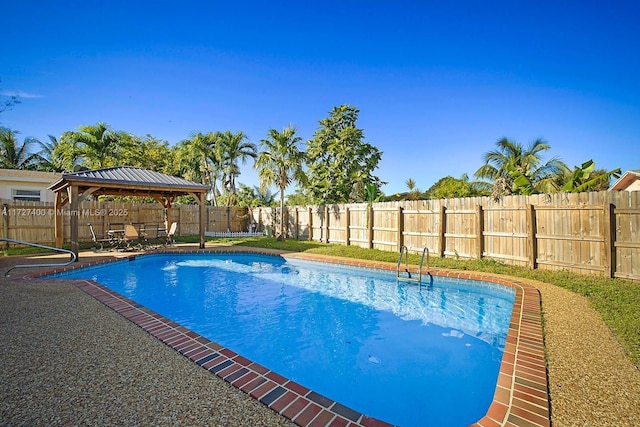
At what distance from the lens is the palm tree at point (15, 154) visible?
2483cm

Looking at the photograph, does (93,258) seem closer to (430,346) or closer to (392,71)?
(430,346)

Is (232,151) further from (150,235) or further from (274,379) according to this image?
(274,379)

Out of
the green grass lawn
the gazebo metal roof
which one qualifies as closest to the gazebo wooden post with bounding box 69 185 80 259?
the gazebo metal roof

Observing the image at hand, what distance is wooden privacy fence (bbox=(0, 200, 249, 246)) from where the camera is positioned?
12.3 metres

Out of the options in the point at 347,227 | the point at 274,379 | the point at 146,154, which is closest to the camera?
the point at 274,379

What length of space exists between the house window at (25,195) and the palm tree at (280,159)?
14316 millimetres

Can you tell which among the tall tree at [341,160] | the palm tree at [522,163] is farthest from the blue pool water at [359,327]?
the palm tree at [522,163]

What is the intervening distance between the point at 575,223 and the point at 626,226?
0.87 metres

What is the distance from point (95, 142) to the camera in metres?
17.6

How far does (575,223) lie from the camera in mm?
7109

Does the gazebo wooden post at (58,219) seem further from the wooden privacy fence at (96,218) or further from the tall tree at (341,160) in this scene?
the tall tree at (341,160)

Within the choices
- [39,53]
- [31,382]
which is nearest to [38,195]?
A: [39,53]

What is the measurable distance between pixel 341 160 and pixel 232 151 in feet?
38.4

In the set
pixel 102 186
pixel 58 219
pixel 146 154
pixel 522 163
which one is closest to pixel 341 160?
pixel 522 163
